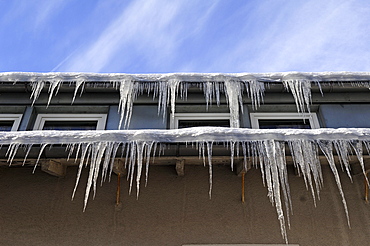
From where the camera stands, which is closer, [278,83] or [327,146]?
[327,146]

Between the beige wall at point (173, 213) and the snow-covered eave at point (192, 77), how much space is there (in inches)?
60.3

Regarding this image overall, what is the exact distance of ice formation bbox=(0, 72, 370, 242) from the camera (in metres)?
2.72

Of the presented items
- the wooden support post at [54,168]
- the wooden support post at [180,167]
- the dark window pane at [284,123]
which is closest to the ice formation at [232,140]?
the wooden support post at [54,168]

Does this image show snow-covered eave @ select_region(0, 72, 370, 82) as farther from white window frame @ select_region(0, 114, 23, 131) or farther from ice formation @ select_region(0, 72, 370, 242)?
white window frame @ select_region(0, 114, 23, 131)

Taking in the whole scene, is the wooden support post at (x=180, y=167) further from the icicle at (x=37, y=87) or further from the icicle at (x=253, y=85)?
the icicle at (x=37, y=87)

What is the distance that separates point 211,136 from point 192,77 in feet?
6.75

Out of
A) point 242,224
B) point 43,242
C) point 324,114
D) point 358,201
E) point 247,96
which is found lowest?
point 43,242

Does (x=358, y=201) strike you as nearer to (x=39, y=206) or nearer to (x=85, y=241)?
(x=85, y=241)

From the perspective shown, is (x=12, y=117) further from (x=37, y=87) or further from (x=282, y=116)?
(x=282, y=116)

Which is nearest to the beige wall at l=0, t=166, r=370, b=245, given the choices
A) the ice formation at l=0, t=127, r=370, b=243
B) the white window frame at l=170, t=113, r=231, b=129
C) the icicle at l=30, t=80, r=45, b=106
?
the ice formation at l=0, t=127, r=370, b=243

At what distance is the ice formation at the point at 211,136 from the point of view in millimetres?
2717

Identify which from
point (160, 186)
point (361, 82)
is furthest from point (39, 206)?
point (361, 82)

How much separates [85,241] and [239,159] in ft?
6.20

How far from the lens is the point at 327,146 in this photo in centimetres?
274
